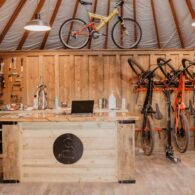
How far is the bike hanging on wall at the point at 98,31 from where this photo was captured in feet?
21.1

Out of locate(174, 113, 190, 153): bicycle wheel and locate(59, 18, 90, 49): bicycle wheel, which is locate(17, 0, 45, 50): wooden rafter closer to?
locate(59, 18, 90, 49): bicycle wheel

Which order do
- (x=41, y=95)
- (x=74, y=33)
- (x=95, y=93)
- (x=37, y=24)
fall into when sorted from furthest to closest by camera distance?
(x=95, y=93)
(x=41, y=95)
(x=74, y=33)
(x=37, y=24)

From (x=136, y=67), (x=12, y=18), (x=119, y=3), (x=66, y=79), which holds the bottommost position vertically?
(x=66, y=79)

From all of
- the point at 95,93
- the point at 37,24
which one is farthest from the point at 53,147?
the point at 95,93

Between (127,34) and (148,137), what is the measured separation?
220 centimetres

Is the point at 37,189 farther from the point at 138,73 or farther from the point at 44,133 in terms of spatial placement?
the point at 138,73

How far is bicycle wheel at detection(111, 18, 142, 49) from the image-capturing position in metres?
6.91

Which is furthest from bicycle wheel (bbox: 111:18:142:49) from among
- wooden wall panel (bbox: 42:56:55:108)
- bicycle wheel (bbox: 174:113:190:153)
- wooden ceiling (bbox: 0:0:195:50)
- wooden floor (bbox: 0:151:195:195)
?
wooden floor (bbox: 0:151:195:195)

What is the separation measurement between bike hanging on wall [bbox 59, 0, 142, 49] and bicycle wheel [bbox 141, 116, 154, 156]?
1.76m

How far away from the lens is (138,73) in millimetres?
7145

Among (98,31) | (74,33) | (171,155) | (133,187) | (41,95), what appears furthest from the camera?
(41,95)

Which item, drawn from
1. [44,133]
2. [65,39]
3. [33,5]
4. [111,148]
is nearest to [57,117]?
[44,133]

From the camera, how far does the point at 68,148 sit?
460cm

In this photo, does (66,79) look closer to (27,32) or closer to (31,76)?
(31,76)
